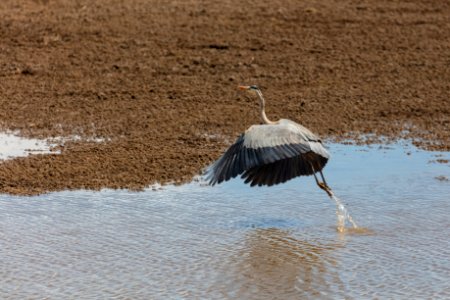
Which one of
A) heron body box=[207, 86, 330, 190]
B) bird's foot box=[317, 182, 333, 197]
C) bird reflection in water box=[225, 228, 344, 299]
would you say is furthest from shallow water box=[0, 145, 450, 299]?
heron body box=[207, 86, 330, 190]

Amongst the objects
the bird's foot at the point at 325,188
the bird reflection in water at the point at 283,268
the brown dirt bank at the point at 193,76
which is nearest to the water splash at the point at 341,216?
the bird's foot at the point at 325,188

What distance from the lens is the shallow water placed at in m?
6.80

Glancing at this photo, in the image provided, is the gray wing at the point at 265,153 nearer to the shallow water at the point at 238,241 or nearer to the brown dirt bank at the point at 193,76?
the shallow water at the point at 238,241

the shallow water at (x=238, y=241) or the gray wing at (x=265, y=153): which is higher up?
the gray wing at (x=265, y=153)

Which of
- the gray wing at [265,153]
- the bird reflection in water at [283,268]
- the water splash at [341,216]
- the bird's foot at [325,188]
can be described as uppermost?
the gray wing at [265,153]

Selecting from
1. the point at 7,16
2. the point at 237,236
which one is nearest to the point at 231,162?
the point at 237,236

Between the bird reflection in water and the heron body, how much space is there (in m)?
0.48

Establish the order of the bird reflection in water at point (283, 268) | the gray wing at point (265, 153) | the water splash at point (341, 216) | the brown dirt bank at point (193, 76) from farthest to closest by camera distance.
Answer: the brown dirt bank at point (193, 76)
the water splash at point (341, 216)
the gray wing at point (265, 153)
the bird reflection in water at point (283, 268)

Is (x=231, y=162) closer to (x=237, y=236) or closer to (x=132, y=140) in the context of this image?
(x=237, y=236)

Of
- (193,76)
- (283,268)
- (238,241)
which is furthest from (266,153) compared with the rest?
(193,76)

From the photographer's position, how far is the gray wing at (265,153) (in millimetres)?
7453

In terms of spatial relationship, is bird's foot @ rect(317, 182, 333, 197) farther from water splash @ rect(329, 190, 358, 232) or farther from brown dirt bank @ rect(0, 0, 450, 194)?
A: brown dirt bank @ rect(0, 0, 450, 194)

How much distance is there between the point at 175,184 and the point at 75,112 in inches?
104

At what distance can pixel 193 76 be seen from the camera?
12680 mm
